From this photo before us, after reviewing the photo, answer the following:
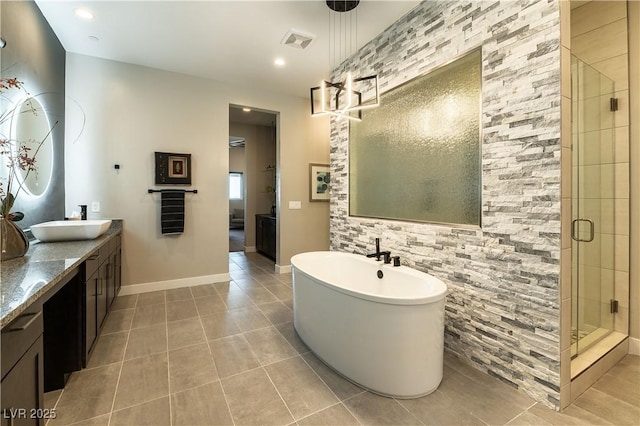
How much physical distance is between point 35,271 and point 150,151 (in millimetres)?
2717

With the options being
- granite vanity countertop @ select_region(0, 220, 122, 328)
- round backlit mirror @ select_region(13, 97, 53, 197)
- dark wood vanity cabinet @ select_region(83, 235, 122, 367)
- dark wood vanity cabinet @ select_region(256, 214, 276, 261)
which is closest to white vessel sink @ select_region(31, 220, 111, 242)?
granite vanity countertop @ select_region(0, 220, 122, 328)

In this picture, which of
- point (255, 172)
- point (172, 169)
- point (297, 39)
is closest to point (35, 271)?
point (172, 169)

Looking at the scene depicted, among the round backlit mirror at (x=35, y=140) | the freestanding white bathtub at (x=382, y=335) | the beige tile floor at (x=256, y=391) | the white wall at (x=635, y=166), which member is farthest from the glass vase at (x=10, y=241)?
the white wall at (x=635, y=166)

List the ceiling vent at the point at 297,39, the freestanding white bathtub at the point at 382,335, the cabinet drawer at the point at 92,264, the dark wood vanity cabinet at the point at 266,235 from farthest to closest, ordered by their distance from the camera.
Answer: the dark wood vanity cabinet at the point at 266,235 → the ceiling vent at the point at 297,39 → the cabinet drawer at the point at 92,264 → the freestanding white bathtub at the point at 382,335

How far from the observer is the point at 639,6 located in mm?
2236

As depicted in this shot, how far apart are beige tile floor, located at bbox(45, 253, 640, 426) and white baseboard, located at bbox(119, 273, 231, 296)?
1.03m

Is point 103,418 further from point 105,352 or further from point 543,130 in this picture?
point 543,130

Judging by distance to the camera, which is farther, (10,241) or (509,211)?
(509,211)

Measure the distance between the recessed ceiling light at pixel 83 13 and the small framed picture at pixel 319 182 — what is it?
3.26 meters

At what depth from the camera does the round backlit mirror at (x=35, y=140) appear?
2312 millimetres

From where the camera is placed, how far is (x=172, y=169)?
3893mm

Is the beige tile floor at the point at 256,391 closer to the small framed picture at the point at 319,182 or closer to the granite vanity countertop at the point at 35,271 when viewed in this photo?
the granite vanity countertop at the point at 35,271

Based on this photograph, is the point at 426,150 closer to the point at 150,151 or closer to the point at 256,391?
the point at 256,391

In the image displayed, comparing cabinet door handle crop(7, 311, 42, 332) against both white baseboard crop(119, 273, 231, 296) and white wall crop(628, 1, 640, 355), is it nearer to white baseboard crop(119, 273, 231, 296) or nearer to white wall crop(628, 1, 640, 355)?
white baseboard crop(119, 273, 231, 296)
